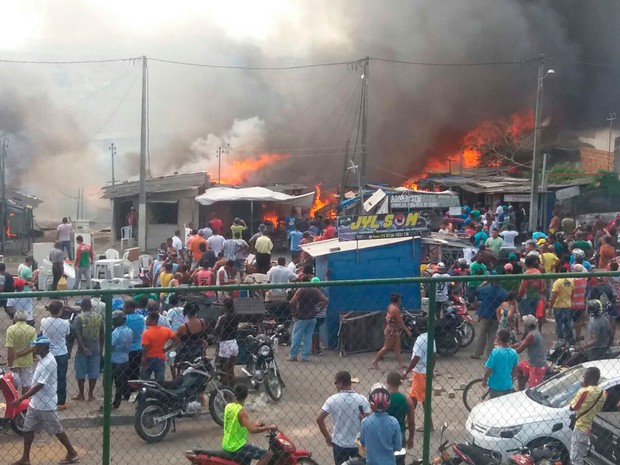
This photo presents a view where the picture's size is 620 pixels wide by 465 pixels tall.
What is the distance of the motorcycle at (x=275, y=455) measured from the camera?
17.7 feet

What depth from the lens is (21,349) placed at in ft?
22.6

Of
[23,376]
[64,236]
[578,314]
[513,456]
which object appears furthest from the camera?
[64,236]

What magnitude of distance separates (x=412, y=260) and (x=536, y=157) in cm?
1060

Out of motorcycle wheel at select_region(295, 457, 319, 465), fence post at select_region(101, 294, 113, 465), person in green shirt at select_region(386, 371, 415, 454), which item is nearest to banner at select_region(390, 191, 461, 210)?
person in green shirt at select_region(386, 371, 415, 454)

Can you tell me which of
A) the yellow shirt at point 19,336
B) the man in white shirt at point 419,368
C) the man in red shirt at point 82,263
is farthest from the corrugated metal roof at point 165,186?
the man in white shirt at point 419,368

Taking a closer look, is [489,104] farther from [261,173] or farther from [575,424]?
[575,424]

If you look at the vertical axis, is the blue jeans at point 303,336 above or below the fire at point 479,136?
below

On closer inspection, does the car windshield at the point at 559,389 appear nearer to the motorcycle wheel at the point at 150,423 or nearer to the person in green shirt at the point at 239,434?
the person in green shirt at the point at 239,434

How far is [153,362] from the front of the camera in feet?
24.2

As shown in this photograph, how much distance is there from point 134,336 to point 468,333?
4.61m

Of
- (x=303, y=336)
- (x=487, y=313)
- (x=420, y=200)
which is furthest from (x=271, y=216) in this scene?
(x=303, y=336)

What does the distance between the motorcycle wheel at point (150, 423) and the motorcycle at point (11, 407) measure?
3.12 ft

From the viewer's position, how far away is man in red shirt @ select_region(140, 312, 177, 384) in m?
7.33

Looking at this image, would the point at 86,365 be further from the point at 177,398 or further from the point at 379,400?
the point at 379,400
